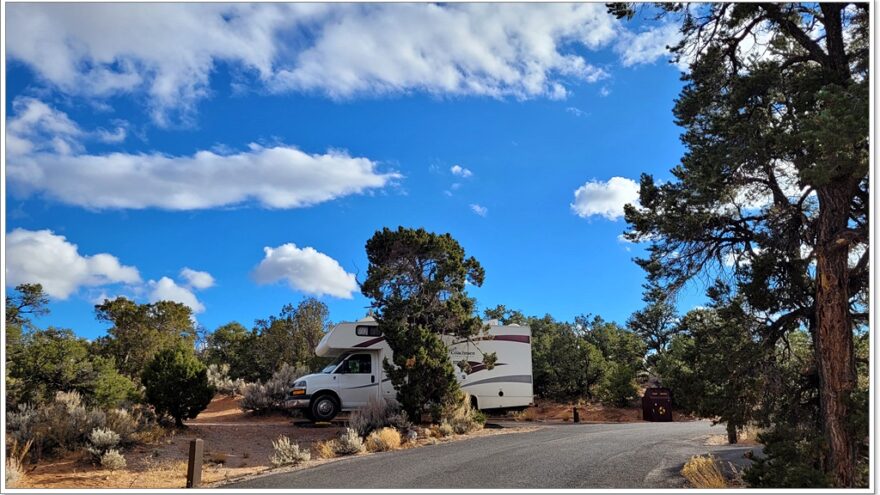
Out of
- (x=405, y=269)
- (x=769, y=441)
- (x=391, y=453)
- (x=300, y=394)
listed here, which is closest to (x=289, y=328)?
(x=300, y=394)

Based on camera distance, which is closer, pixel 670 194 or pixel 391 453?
pixel 670 194

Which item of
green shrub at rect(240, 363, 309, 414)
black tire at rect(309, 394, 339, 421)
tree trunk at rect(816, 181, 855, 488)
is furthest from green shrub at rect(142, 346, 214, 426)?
tree trunk at rect(816, 181, 855, 488)

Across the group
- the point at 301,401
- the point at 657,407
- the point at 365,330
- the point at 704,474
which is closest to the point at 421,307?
the point at 365,330

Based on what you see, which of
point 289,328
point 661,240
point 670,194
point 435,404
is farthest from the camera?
point 289,328

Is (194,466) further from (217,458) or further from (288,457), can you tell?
(217,458)

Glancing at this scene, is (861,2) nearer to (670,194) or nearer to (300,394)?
(670,194)

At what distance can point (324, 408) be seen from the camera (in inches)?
676

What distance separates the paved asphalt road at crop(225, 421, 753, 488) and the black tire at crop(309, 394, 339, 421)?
17.7ft

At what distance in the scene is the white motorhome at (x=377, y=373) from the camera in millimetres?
17219

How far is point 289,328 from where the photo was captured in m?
28.3

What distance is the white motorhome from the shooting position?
56.5 feet

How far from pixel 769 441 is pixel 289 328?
78.3 ft

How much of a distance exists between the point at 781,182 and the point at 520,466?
565cm

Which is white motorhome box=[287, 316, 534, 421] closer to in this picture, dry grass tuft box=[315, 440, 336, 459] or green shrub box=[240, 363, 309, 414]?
green shrub box=[240, 363, 309, 414]
